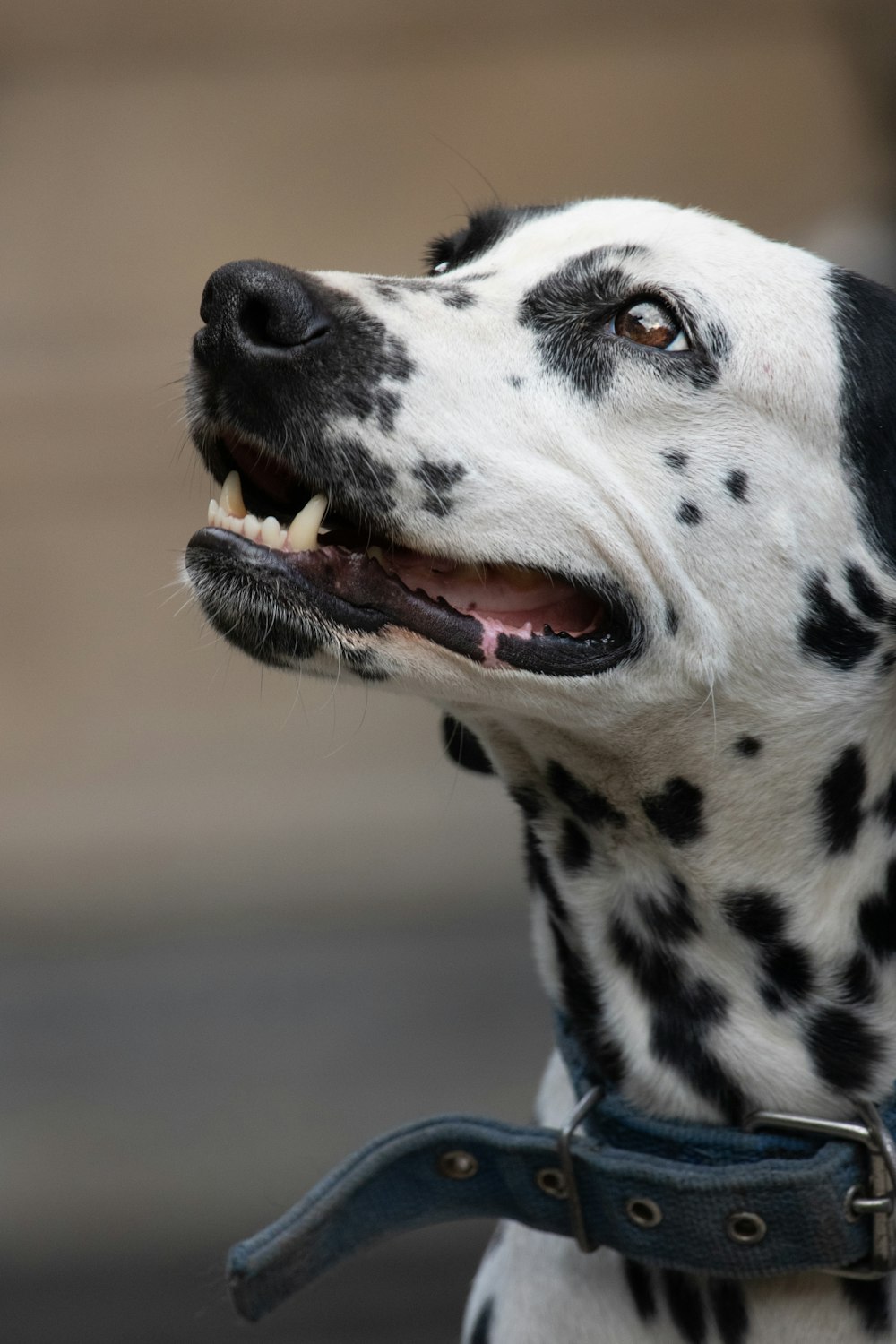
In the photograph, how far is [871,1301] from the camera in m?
2.01

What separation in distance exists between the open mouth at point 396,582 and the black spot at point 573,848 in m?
0.32

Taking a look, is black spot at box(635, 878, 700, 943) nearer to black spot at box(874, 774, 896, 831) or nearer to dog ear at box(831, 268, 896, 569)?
black spot at box(874, 774, 896, 831)

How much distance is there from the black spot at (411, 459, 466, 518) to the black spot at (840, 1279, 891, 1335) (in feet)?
3.98

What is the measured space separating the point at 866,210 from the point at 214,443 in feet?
21.7

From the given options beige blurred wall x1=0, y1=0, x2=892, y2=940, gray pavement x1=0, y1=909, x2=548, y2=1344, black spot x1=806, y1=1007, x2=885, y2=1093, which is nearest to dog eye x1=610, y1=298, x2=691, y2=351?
black spot x1=806, y1=1007, x2=885, y2=1093

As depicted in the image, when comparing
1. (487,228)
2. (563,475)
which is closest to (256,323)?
(563,475)

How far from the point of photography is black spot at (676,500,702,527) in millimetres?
2109

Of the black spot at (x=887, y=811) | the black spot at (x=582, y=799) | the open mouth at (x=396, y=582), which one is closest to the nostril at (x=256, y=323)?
the open mouth at (x=396, y=582)

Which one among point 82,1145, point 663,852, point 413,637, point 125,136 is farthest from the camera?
point 125,136

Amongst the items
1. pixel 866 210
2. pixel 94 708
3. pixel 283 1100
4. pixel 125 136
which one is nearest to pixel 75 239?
pixel 125 136

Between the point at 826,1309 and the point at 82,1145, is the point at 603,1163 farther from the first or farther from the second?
the point at 82,1145

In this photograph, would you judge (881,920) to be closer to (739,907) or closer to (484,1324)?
(739,907)

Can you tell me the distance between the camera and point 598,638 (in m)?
2.10

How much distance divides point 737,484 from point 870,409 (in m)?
0.24
